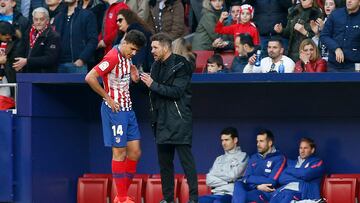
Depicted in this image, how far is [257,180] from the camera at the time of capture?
41.5 feet

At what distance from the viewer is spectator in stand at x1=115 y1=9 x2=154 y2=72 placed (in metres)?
13.3

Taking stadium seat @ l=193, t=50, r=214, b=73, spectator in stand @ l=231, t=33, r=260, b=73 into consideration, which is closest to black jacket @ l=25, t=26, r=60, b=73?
stadium seat @ l=193, t=50, r=214, b=73

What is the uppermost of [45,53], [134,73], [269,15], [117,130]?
[269,15]

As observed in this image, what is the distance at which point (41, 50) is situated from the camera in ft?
45.2

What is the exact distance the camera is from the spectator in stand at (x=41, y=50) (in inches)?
537

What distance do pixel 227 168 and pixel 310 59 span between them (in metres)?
1.57

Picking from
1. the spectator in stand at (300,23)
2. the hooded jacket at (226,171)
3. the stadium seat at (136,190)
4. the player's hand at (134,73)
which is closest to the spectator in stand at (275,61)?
the spectator in stand at (300,23)

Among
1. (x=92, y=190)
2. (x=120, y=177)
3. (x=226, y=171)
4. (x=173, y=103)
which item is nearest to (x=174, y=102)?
(x=173, y=103)

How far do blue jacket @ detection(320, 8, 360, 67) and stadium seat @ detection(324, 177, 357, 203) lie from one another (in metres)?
1.36

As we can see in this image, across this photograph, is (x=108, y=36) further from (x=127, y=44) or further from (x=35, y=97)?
(x=127, y=44)

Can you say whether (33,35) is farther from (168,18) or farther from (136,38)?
(136,38)

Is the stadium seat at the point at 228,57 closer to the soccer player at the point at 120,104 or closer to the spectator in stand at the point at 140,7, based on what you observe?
the spectator in stand at the point at 140,7

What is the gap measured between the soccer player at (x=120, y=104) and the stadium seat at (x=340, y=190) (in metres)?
2.32

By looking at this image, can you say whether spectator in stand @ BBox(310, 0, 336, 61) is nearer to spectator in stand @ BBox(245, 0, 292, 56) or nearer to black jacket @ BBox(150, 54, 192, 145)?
spectator in stand @ BBox(245, 0, 292, 56)
